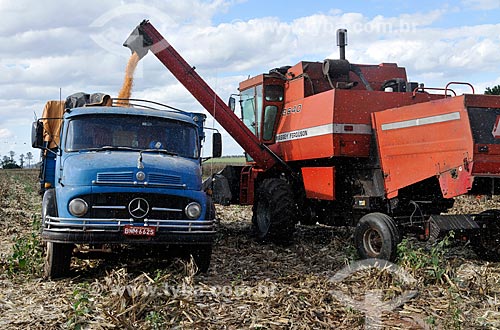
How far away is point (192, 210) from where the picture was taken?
275 inches

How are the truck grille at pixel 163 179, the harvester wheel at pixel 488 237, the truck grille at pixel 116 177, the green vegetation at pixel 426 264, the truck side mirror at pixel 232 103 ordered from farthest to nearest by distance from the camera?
the truck side mirror at pixel 232 103 < the harvester wheel at pixel 488 237 < the truck grille at pixel 163 179 < the truck grille at pixel 116 177 < the green vegetation at pixel 426 264

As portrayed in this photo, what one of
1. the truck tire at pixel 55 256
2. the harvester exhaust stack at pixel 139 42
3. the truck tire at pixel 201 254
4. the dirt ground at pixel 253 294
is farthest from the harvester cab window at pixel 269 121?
the truck tire at pixel 55 256

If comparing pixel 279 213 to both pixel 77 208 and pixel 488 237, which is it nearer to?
pixel 488 237

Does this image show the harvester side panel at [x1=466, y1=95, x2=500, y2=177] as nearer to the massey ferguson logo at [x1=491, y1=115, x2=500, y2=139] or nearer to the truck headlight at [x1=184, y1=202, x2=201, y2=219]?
the massey ferguson logo at [x1=491, y1=115, x2=500, y2=139]

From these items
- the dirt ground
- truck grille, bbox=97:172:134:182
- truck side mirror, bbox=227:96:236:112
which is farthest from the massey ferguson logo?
truck side mirror, bbox=227:96:236:112

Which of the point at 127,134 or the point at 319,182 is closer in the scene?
the point at 127,134

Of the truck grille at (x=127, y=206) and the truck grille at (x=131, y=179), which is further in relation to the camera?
the truck grille at (x=131, y=179)

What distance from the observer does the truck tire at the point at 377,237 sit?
25.0 feet

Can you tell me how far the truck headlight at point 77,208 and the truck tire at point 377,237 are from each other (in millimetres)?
3826

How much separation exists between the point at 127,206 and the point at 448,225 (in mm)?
4060

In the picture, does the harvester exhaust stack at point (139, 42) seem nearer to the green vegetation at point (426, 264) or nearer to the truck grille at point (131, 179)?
the truck grille at point (131, 179)

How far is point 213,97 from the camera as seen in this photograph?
36.2 ft

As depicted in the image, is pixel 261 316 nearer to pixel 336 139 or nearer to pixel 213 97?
pixel 336 139

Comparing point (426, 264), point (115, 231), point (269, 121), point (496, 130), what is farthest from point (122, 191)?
point (269, 121)
